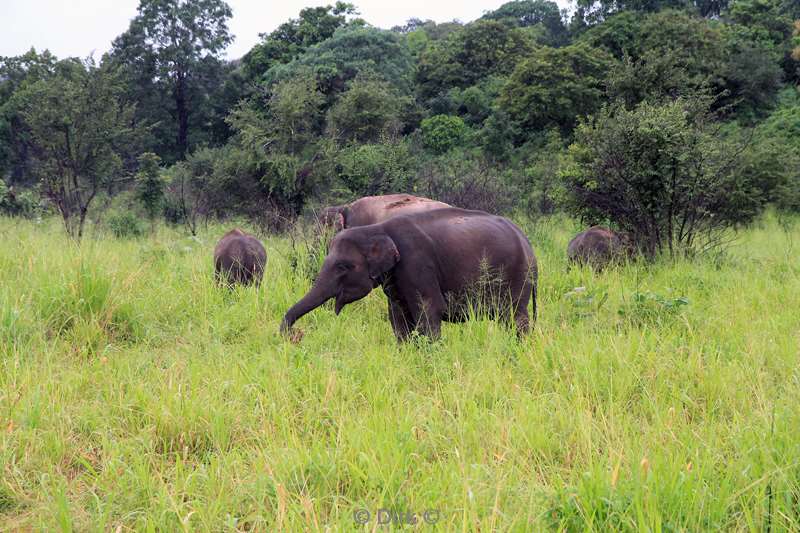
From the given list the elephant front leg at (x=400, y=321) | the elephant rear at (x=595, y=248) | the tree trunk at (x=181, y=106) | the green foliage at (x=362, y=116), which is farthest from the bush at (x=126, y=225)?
the tree trunk at (x=181, y=106)

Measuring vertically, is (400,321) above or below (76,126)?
below

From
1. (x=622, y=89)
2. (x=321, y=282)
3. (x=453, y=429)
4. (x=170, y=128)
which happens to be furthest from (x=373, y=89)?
(x=170, y=128)

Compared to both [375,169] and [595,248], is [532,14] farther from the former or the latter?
[595,248]

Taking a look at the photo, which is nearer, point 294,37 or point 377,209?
point 377,209

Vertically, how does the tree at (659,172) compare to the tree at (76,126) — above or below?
below

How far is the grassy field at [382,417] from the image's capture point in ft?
7.95

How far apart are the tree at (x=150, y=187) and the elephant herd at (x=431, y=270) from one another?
16868 millimetres

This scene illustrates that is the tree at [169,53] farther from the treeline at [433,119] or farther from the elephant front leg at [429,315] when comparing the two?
the elephant front leg at [429,315]

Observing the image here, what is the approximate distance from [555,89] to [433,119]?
7.50 metres

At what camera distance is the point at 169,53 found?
4641 cm

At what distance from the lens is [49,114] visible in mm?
14242

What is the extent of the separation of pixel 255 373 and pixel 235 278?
3723 millimetres

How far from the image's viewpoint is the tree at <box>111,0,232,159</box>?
46.5 meters

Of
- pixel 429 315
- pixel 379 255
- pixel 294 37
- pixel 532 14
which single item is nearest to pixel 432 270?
pixel 429 315
